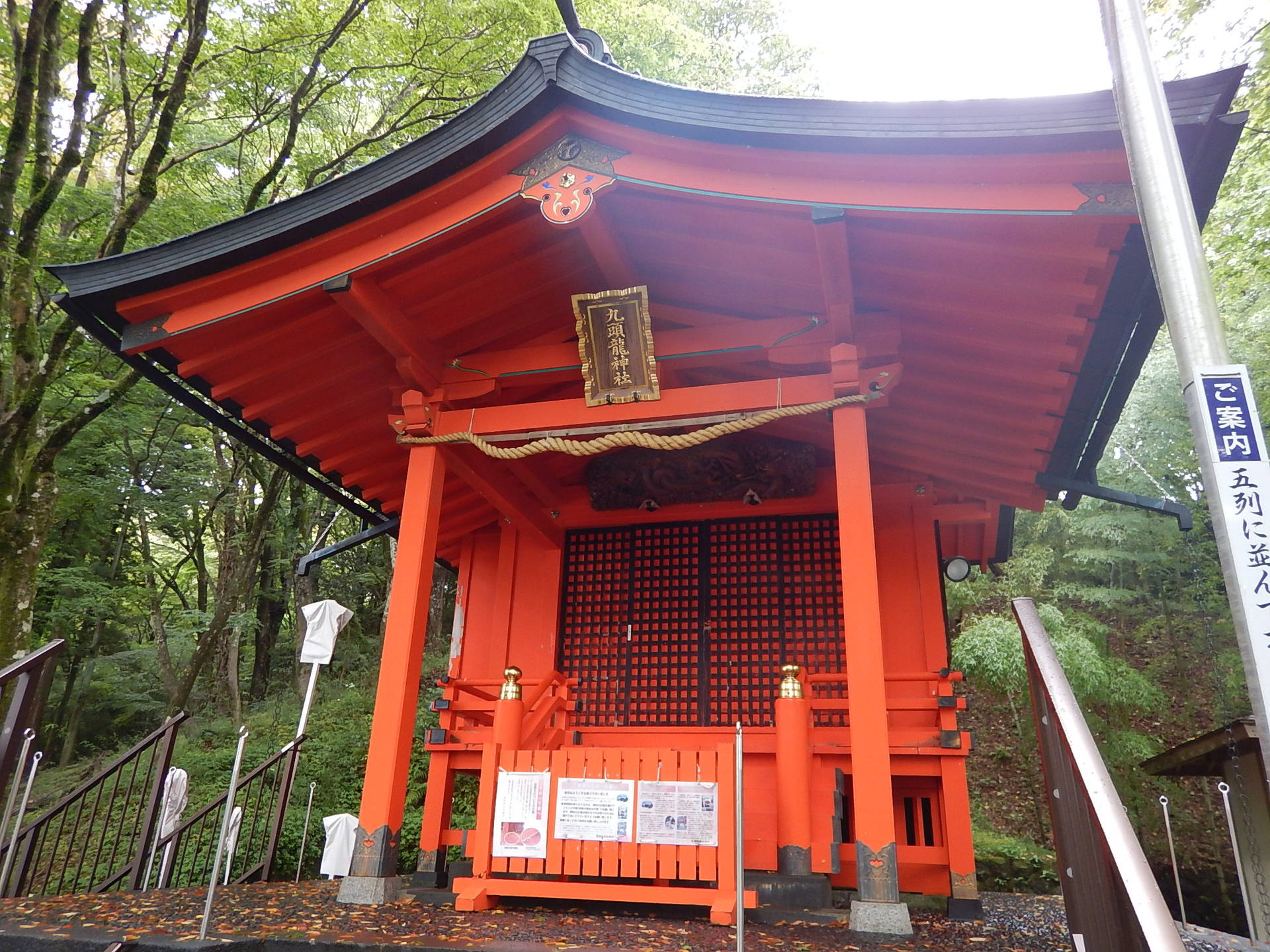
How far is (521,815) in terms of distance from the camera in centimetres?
436

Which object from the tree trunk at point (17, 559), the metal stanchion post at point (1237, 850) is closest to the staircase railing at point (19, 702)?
the tree trunk at point (17, 559)

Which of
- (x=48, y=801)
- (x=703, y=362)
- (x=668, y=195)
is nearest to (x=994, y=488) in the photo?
(x=703, y=362)

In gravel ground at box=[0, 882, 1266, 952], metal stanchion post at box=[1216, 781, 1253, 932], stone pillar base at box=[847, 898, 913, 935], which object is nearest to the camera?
gravel ground at box=[0, 882, 1266, 952]

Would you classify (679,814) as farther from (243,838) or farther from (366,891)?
(243,838)

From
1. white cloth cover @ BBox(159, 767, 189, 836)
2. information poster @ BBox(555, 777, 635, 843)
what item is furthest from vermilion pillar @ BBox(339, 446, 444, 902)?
white cloth cover @ BBox(159, 767, 189, 836)

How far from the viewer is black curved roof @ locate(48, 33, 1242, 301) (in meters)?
3.59

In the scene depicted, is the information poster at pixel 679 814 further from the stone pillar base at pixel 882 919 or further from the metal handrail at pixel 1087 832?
the metal handrail at pixel 1087 832

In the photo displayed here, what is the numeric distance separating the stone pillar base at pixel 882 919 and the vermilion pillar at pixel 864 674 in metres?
0.03

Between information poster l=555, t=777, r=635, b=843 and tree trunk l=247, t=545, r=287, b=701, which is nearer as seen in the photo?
information poster l=555, t=777, r=635, b=843

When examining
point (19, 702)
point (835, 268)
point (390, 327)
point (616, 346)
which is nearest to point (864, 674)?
point (835, 268)

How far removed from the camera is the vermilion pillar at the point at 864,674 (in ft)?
13.0

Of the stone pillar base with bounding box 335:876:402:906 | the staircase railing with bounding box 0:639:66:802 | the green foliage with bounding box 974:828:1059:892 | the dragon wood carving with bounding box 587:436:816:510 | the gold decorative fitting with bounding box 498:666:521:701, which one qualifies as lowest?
the green foliage with bounding box 974:828:1059:892

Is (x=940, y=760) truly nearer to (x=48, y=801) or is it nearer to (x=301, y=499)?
(x=48, y=801)

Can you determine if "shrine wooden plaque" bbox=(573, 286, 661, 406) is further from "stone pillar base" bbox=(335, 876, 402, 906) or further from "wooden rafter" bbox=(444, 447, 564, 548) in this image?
"stone pillar base" bbox=(335, 876, 402, 906)
